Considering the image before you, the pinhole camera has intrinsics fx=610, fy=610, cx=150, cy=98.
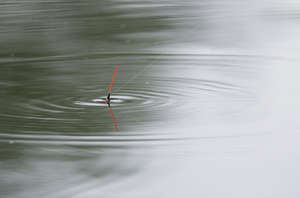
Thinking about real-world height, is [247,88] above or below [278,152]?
above

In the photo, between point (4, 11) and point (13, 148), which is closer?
point (13, 148)

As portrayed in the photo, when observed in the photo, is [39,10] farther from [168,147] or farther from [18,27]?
[168,147]

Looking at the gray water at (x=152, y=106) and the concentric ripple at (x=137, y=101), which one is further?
the concentric ripple at (x=137, y=101)

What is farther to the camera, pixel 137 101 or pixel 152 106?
pixel 137 101

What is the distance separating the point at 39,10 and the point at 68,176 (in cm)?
522

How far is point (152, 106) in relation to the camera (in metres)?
3.64

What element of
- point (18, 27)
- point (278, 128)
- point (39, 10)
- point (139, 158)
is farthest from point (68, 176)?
point (39, 10)

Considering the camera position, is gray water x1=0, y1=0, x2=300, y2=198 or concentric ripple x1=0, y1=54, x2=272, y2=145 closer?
gray water x1=0, y1=0, x2=300, y2=198

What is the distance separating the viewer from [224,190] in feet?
7.98

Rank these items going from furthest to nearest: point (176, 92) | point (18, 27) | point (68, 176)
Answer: point (18, 27) → point (176, 92) → point (68, 176)

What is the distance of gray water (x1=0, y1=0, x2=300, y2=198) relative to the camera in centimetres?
257

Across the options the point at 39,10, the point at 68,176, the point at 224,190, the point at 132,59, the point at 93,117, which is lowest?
the point at 224,190

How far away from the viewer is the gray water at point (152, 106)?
2.57 metres

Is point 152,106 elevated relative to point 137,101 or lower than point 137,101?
lower
